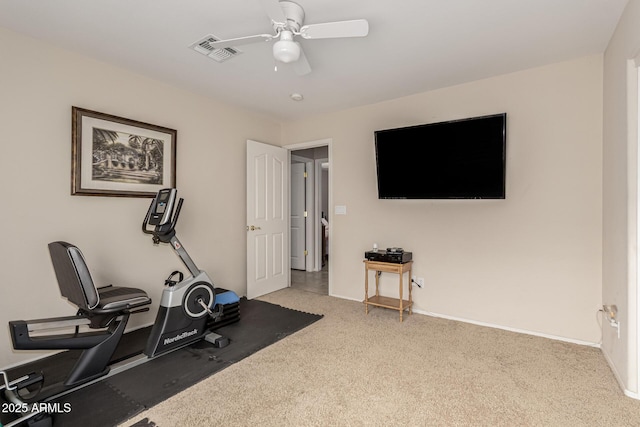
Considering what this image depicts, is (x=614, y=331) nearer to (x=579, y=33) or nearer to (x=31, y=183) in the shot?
(x=579, y=33)

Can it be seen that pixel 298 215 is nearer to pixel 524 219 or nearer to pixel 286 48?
pixel 524 219

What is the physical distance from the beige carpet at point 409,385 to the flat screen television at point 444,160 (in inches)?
54.2

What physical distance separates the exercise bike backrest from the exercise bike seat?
543 millimetres

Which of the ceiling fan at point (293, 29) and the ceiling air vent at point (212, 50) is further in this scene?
the ceiling air vent at point (212, 50)

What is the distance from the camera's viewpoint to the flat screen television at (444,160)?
110 inches

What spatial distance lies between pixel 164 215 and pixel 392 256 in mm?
2263

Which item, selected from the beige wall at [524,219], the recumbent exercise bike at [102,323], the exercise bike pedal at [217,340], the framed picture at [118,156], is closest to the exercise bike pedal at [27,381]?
the recumbent exercise bike at [102,323]

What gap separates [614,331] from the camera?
221cm

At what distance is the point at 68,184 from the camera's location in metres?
2.53

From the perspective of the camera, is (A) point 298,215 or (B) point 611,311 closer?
(B) point 611,311

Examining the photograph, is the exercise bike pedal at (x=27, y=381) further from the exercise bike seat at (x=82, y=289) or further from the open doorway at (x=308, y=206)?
the open doorway at (x=308, y=206)

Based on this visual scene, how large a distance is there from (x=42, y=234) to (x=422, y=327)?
3417 mm

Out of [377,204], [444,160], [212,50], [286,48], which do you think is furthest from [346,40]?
[377,204]

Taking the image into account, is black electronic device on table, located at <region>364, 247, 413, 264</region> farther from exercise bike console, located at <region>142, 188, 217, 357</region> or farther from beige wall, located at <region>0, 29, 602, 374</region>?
exercise bike console, located at <region>142, 188, 217, 357</region>
